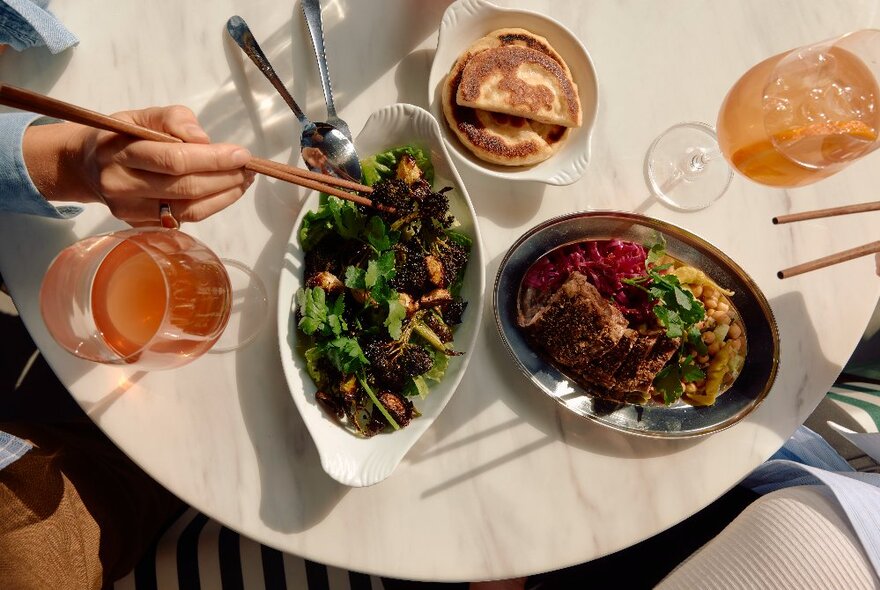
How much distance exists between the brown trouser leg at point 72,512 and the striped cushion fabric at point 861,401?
227cm

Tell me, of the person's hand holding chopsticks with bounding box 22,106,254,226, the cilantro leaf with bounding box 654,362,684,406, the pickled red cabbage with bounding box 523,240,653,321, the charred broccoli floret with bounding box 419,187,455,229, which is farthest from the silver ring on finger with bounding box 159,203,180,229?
the cilantro leaf with bounding box 654,362,684,406

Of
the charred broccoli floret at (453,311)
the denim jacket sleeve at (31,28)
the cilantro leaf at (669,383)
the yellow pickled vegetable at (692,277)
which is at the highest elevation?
the denim jacket sleeve at (31,28)

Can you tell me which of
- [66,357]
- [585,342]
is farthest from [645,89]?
[66,357]

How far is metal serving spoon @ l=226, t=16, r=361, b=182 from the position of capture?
136 cm

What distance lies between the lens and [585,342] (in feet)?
4.42

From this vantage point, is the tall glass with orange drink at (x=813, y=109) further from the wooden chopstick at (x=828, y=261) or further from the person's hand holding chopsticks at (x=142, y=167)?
the person's hand holding chopsticks at (x=142, y=167)

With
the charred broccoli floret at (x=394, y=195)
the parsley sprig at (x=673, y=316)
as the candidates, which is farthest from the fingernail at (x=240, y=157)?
the parsley sprig at (x=673, y=316)

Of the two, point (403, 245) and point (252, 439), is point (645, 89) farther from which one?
point (252, 439)

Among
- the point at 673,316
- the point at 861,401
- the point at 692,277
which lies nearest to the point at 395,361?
the point at 673,316

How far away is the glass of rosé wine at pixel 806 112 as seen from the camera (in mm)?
1202

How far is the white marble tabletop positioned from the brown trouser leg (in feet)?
1.06

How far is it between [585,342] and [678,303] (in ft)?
0.76

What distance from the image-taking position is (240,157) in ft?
3.34

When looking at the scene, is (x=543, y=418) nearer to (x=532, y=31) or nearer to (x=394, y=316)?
(x=394, y=316)
